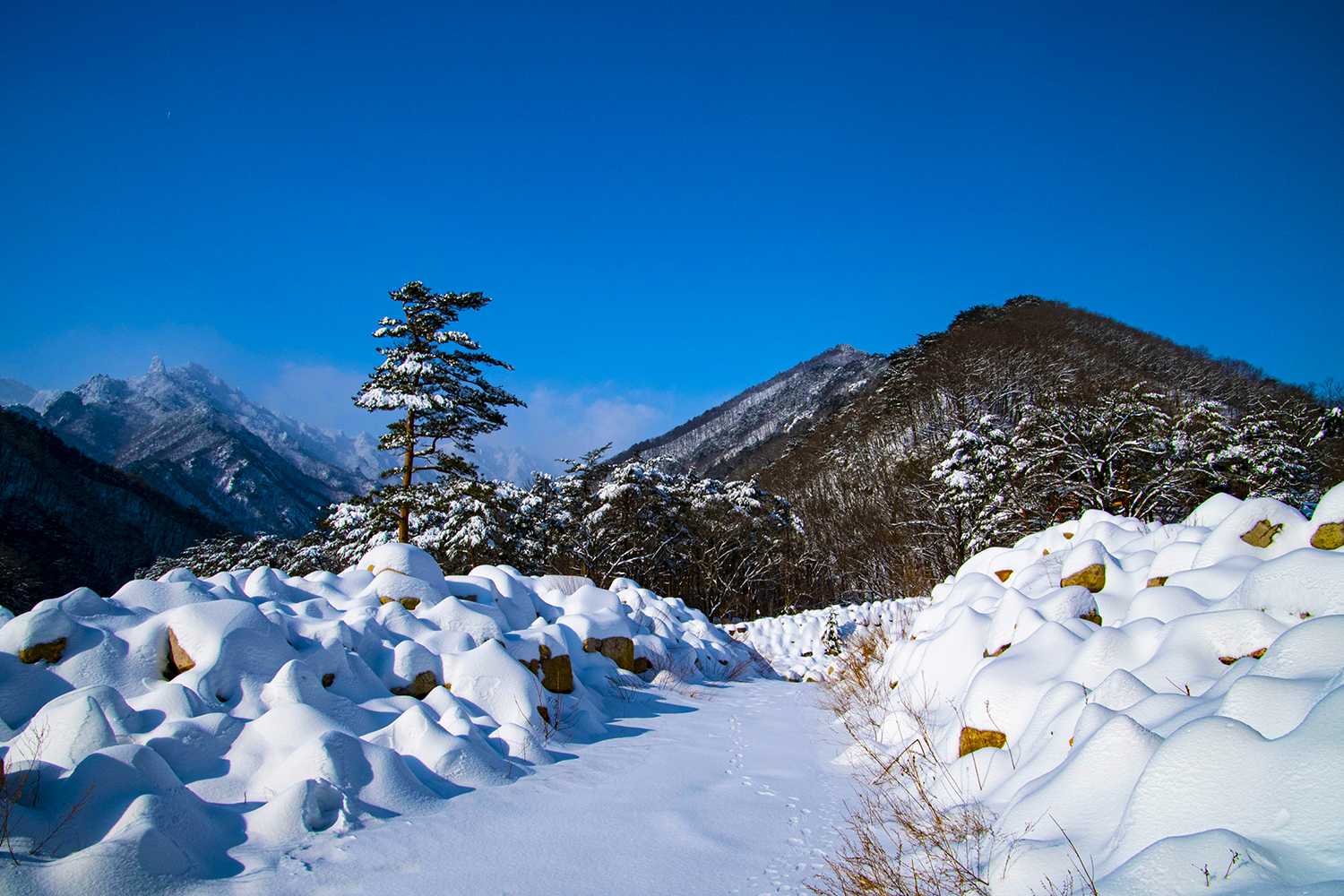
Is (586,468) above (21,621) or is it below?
above

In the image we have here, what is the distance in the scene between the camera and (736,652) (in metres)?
11.6

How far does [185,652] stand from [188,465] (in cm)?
17408

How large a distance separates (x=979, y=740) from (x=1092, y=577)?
2.27 meters

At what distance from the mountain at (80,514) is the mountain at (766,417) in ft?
196

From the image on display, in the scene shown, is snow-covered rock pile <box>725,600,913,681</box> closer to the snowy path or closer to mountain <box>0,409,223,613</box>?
the snowy path

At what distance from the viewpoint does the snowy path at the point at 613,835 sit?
263 centimetres

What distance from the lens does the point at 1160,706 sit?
274 centimetres

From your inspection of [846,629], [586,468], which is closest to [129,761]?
[846,629]

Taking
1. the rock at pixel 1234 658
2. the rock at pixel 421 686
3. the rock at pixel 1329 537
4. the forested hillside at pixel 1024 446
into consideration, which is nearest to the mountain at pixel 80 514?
the forested hillside at pixel 1024 446

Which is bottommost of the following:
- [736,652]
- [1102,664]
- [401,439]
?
[736,652]

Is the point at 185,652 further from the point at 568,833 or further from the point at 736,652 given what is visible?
the point at 736,652

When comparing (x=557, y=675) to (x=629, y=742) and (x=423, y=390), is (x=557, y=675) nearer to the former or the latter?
(x=629, y=742)

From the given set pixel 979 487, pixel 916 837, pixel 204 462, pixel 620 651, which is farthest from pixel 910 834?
pixel 204 462

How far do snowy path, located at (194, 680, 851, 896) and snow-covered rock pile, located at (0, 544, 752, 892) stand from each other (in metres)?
0.23
